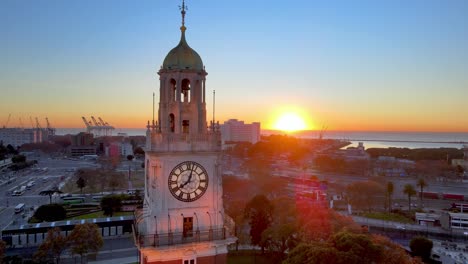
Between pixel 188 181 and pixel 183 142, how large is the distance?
4.04 ft

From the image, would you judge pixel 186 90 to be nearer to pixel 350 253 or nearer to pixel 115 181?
pixel 350 253

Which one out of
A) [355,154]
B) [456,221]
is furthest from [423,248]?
[355,154]

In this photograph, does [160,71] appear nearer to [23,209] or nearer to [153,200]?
[153,200]

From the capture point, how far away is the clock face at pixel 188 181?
1068 centimetres

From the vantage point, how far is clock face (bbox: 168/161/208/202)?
10.7 metres

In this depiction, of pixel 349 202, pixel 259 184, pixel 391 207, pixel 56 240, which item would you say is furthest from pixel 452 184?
pixel 56 240

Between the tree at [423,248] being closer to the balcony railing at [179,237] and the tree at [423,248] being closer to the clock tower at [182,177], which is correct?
the clock tower at [182,177]

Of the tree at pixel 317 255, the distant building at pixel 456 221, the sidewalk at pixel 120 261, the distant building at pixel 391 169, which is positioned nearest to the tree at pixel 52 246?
the sidewalk at pixel 120 261

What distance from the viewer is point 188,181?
424 inches

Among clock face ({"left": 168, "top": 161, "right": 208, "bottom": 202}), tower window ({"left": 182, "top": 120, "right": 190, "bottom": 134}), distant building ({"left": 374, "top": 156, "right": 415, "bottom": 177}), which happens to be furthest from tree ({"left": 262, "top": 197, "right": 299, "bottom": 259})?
distant building ({"left": 374, "top": 156, "right": 415, "bottom": 177})

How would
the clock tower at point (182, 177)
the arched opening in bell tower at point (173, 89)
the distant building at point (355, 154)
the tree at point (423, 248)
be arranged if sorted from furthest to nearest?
1. the distant building at point (355, 154)
2. the tree at point (423, 248)
3. the arched opening in bell tower at point (173, 89)
4. the clock tower at point (182, 177)

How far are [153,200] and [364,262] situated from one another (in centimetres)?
1152

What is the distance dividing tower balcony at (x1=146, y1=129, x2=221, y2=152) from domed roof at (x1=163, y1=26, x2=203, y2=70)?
85.4 inches

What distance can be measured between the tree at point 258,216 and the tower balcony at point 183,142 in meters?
21.8
